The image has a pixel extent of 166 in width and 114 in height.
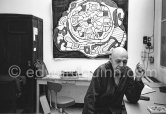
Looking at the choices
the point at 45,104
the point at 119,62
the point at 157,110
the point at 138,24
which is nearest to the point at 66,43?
the point at 45,104

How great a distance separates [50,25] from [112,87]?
2827mm

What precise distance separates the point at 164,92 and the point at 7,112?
2892 mm

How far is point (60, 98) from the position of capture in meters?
3.85

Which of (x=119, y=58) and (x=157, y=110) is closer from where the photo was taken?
(x=157, y=110)

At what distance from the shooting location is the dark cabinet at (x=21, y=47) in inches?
165

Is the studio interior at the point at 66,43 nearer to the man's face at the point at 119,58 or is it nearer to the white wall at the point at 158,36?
the white wall at the point at 158,36

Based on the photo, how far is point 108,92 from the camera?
2365 millimetres

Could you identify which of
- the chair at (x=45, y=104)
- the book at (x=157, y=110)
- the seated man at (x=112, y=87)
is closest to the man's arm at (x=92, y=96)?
the seated man at (x=112, y=87)

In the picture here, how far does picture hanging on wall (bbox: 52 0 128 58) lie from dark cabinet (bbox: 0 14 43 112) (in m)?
0.63

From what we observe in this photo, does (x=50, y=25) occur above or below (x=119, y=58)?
above

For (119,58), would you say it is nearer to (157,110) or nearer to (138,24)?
(157,110)

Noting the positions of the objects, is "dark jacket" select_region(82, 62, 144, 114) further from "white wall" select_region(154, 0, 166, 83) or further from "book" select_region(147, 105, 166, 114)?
"white wall" select_region(154, 0, 166, 83)

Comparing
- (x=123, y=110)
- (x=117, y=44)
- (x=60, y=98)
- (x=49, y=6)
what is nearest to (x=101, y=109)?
(x=123, y=110)

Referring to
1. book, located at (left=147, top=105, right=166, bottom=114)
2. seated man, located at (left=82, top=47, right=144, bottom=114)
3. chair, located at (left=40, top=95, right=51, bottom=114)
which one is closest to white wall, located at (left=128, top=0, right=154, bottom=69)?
chair, located at (left=40, top=95, right=51, bottom=114)
